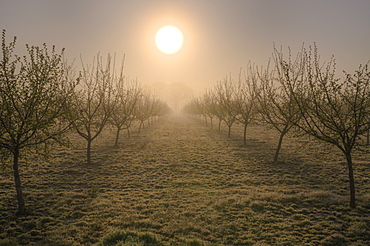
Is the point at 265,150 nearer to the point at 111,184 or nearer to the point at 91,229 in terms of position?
the point at 111,184

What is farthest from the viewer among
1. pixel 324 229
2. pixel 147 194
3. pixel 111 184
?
pixel 111 184

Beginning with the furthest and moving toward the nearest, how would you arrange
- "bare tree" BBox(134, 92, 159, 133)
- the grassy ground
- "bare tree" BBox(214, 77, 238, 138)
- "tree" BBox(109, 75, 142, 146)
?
1. "bare tree" BBox(134, 92, 159, 133)
2. "bare tree" BBox(214, 77, 238, 138)
3. "tree" BBox(109, 75, 142, 146)
4. the grassy ground

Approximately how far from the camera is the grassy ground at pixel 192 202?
622 centimetres

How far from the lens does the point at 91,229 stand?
6.58 m

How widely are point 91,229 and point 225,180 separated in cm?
735

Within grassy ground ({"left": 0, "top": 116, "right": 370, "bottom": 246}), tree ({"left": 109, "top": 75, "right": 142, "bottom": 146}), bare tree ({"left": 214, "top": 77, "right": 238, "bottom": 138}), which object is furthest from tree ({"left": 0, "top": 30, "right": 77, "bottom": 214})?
bare tree ({"left": 214, "top": 77, "right": 238, "bottom": 138})

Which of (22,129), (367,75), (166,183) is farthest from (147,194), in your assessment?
(367,75)

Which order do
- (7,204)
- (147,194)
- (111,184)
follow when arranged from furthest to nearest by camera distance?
(111,184)
(147,194)
(7,204)

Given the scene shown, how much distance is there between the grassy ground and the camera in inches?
245

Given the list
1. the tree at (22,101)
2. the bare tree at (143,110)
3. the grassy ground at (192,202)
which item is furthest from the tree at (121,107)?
the tree at (22,101)

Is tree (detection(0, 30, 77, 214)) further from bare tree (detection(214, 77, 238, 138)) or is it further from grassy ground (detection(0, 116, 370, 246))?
bare tree (detection(214, 77, 238, 138))

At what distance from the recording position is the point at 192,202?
8562 mm

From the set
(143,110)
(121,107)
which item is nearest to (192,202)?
(121,107)

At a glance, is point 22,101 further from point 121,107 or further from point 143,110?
point 143,110
